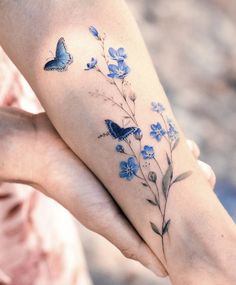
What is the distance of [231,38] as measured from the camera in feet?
6.85

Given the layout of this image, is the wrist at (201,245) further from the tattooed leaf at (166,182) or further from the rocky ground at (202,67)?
the rocky ground at (202,67)

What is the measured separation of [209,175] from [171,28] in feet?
3.38

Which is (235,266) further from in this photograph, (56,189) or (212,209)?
(56,189)

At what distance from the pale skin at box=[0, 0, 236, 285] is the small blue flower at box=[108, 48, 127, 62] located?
0.04ft

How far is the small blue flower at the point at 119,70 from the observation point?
1.08m

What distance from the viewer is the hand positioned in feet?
3.55

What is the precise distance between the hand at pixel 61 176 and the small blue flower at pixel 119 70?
0.50ft

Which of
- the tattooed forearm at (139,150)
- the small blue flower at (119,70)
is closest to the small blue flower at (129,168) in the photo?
the tattooed forearm at (139,150)

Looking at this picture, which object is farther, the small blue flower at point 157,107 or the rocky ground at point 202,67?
the rocky ground at point 202,67

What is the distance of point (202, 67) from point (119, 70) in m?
0.97

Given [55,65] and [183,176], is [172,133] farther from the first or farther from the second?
[55,65]

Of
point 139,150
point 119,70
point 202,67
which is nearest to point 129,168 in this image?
point 139,150

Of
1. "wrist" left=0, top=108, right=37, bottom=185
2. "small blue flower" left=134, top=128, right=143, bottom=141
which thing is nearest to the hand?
"wrist" left=0, top=108, right=37, bottom=185

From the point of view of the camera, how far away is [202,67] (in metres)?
2.01
